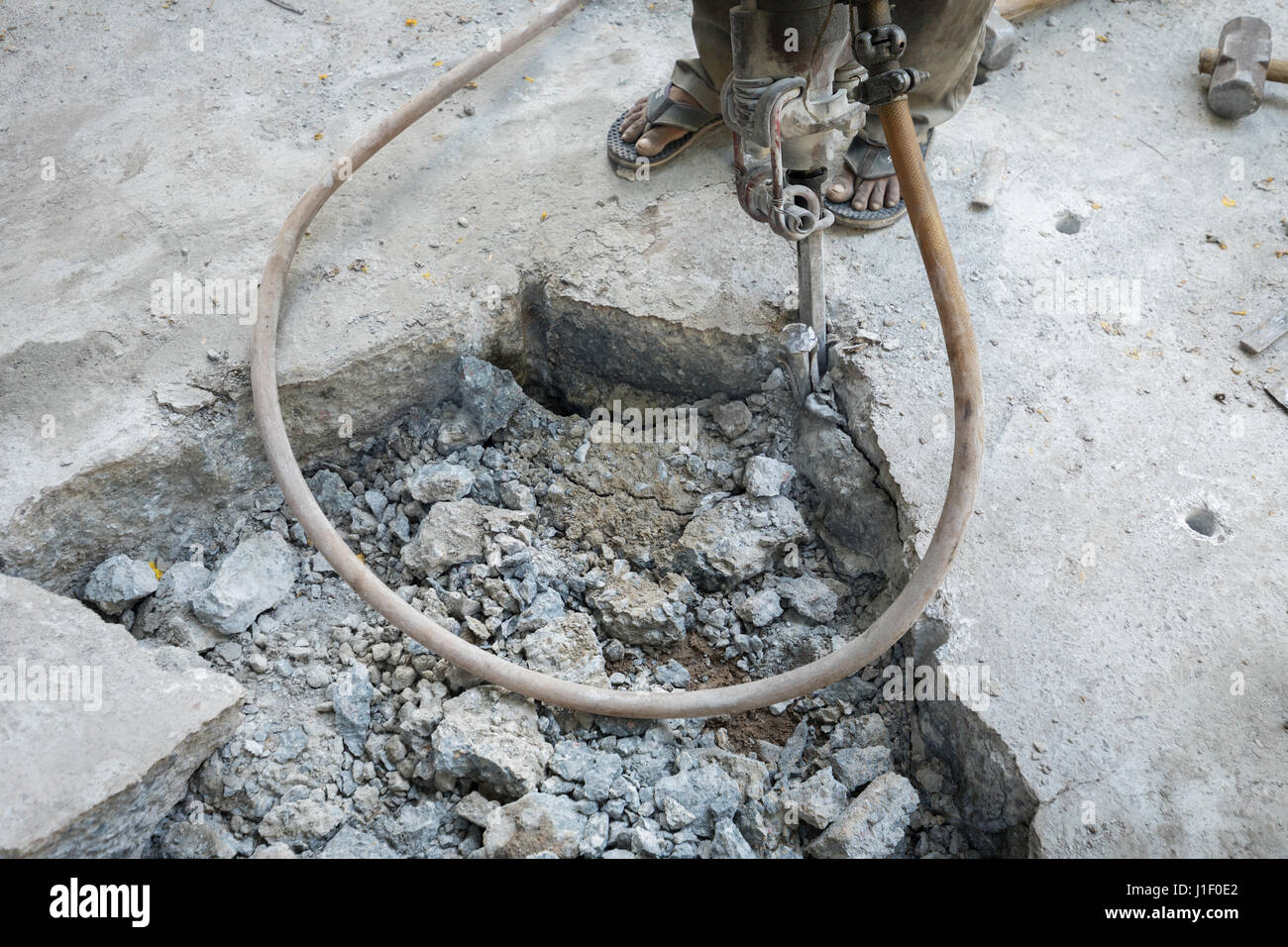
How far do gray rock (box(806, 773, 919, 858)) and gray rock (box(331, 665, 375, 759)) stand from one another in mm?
977

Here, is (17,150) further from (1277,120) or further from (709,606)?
(1277,120)

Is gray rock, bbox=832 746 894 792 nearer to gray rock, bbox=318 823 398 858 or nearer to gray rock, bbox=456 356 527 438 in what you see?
gray rock, bbox=318 823 398 858

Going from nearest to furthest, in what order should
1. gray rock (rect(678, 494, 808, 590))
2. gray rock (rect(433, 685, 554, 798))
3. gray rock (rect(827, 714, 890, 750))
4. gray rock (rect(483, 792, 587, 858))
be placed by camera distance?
gray rock (rect(483, 792, 587, 858)) < gray rock (rect(433, 685, 554, 798)) < gray rock (rect(827, 714, 890, 750)) < gray rock (rect(678, 494, 808, 590))

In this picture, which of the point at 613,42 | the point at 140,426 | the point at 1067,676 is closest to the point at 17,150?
the point at 140,426

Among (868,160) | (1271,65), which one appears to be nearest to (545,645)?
(868,160)

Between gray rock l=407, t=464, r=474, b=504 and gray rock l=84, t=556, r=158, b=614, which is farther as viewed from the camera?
gray rock l=407, t=464, r=474, b=504

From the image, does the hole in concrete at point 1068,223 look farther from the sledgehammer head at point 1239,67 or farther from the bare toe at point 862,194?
the sledgehammer head at point 1239,67

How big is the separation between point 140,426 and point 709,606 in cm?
142

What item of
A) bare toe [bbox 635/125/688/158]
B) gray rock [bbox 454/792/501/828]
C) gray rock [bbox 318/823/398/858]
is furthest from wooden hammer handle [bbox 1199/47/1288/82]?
gray rock [bbox 318/823/398/858]

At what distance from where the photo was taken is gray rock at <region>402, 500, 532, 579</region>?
2.23 metres

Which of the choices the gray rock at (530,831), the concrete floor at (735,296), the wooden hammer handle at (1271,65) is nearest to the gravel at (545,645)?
the gray rock at (530,831)

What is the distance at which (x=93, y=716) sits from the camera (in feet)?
5.88

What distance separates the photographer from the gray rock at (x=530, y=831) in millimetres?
1765

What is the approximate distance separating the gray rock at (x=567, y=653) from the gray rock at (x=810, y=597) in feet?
1.55
